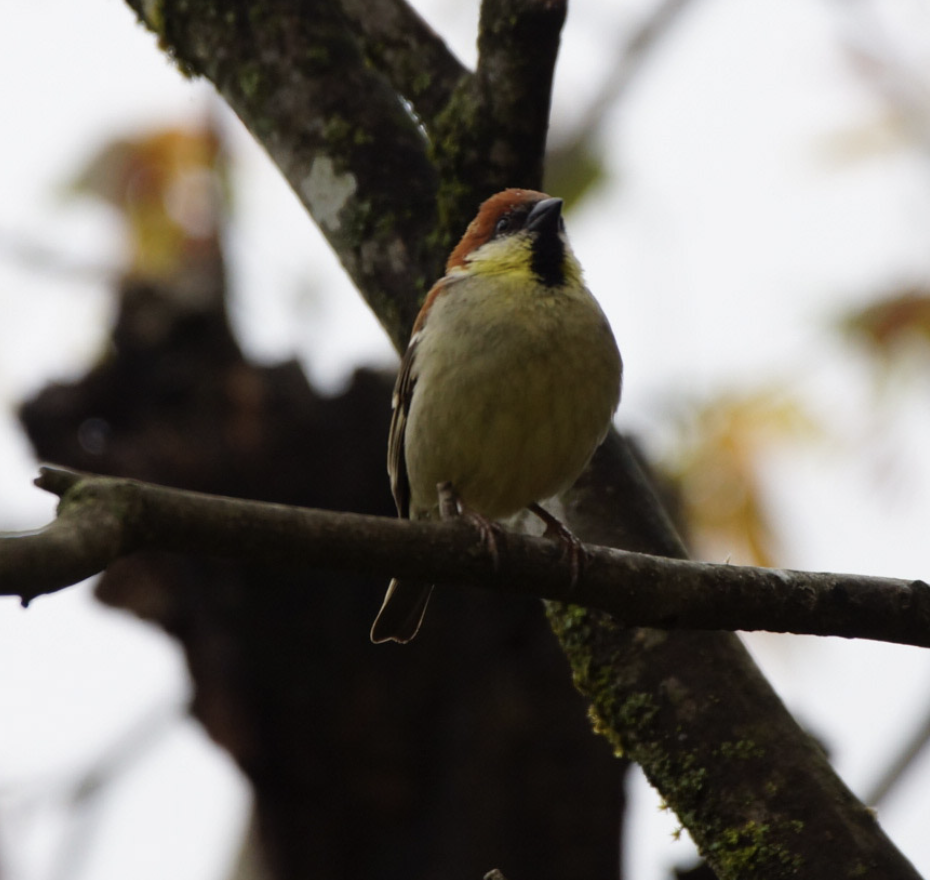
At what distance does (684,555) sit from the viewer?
3307 mm

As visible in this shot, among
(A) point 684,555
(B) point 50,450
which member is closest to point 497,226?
(A) point 684,555

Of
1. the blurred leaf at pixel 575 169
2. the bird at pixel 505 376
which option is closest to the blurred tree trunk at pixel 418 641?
the bird at pixel 505 376

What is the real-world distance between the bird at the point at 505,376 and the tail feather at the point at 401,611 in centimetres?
4

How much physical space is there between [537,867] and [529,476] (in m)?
2.01

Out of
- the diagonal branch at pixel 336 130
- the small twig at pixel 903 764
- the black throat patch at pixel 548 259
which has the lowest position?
the small twig at pixel 903 764

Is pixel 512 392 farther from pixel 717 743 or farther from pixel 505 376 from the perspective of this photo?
pixel 717 743

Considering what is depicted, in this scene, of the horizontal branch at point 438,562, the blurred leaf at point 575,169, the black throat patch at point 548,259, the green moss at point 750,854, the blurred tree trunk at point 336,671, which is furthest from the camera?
the blurred leaf at point 575,169

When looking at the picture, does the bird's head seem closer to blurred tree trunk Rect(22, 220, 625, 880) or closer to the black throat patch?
the black throat patch

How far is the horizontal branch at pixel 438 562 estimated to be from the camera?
183cm

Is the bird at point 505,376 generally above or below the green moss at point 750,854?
above

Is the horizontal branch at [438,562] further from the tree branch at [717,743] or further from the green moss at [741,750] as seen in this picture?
the green moss at [741,750]

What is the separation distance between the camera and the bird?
348cm

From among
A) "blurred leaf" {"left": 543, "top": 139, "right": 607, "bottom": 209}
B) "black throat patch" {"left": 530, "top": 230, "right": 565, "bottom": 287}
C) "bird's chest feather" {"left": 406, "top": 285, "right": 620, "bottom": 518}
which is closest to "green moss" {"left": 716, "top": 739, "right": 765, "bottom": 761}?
"bird's chest feather" {"left": 406, "top": 285, "right": 620, "bottom": 518}

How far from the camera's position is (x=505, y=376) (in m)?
3.48
